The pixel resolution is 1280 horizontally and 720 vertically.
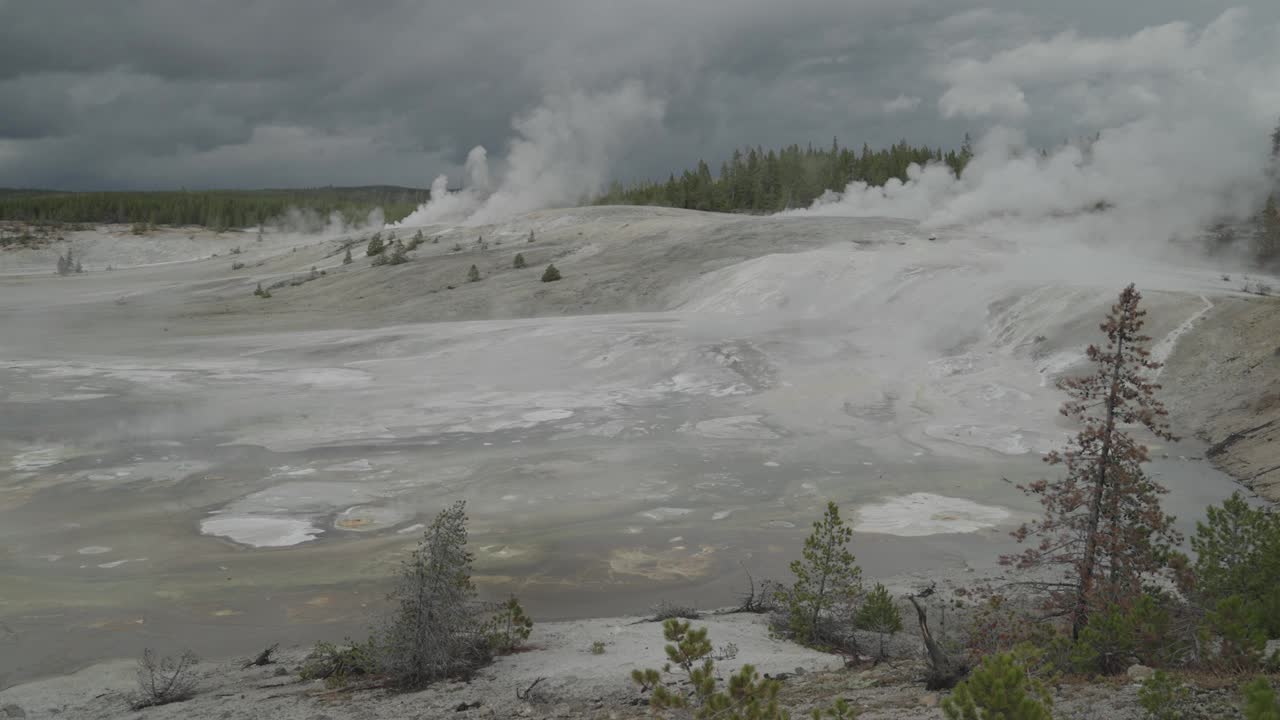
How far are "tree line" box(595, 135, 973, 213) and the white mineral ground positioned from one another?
2107 inches

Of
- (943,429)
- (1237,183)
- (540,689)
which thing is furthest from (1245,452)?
→ (1237,183)

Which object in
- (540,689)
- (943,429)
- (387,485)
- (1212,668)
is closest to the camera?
(1212,668)

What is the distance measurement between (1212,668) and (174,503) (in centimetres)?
1379

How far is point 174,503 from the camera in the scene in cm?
1388

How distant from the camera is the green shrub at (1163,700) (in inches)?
192

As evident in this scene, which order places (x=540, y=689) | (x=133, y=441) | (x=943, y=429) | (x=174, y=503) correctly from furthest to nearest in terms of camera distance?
(x=943, y=429) → (x=133, y=441) → (x=174, y=503) → (x=540, y=689)

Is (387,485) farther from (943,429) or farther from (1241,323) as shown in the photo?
(1241,323)

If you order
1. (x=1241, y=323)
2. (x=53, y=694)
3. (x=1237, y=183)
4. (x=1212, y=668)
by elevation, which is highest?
(x=1237, y=183)

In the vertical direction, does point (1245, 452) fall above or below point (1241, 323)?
below

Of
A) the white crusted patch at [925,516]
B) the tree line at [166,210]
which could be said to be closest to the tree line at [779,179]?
the tree line at [166,210]

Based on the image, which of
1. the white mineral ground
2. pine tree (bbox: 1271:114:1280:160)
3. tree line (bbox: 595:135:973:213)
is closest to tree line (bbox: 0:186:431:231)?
tree line (bbox: 595:135:973:213)

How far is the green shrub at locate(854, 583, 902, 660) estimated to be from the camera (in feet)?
29.3

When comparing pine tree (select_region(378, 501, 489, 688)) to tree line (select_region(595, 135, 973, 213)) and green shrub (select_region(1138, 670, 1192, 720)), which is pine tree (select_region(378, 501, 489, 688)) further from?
tree line (select_region(595, 135, 973, 213))

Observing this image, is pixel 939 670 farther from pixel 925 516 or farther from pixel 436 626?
pixel 925 516
